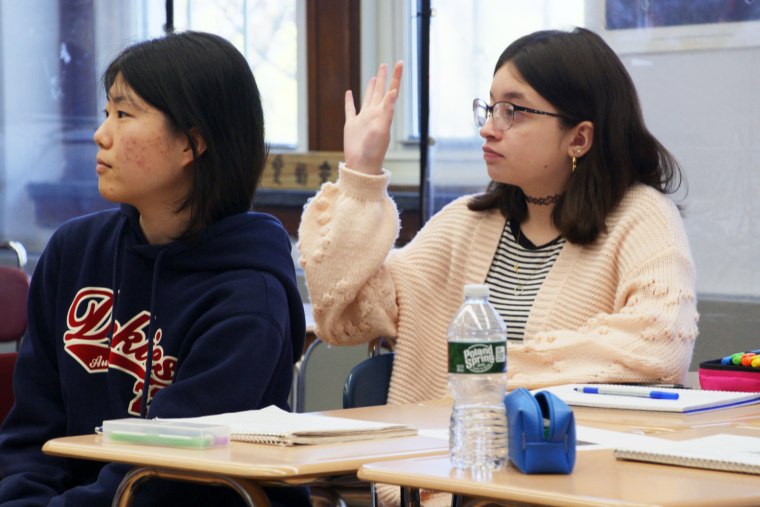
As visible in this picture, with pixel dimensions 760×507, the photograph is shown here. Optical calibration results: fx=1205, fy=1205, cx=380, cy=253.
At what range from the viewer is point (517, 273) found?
2373 millimetres

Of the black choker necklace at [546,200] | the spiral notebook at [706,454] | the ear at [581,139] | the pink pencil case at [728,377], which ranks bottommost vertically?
the pink pencil case at [728,377]

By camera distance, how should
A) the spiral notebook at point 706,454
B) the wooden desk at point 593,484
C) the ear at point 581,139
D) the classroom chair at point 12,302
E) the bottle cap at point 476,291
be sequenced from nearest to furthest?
the wooden desk at point 593,484 → the spiral notebook at point 706,454 → the bottle cap at point 476,291 → the ear at point 581,139 → the classroom chair at point 12,302

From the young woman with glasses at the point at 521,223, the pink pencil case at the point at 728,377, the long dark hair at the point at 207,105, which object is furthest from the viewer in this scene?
the young woman with glasses at the point at 521,223

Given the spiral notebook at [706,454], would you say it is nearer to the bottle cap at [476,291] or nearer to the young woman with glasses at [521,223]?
the bottle cap at [476,291]

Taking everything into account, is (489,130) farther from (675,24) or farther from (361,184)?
(675,24)

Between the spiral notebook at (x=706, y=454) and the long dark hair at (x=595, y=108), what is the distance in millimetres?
903

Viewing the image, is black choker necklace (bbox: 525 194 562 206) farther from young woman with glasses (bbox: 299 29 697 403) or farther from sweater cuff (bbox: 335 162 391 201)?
sweater cuff (bbox: 335 162 391 201)

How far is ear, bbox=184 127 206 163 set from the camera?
194cm

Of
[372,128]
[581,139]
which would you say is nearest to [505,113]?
[581,139]

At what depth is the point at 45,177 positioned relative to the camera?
5.12m

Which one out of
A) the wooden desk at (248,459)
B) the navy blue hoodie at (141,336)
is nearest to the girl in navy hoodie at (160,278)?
the navy blue hoodie at (141,336)

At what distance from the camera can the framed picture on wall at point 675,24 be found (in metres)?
3.26

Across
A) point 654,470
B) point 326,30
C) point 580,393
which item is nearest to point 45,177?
point 326,30

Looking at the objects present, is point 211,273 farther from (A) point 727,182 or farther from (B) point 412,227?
(B) point 412,227
